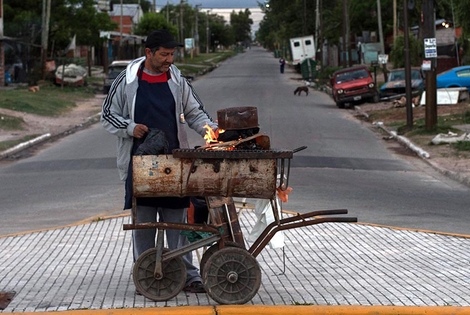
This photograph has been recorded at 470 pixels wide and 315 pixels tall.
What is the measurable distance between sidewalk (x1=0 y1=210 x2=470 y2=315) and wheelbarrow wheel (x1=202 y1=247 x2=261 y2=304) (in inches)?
5.0

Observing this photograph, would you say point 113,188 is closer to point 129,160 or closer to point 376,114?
point 129,160

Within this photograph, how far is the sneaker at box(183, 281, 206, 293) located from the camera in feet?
24.8

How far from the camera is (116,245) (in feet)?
33.5

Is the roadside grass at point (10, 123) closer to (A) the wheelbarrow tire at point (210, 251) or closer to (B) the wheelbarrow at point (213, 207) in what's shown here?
(A) the wheelbarrow tire at point (210, 251)

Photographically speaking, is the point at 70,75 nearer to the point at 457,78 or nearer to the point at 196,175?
the point at 457,78

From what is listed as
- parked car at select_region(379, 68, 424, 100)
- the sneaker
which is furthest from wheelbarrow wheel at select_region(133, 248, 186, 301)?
parked car at select_region(379, 68, 424, 100)

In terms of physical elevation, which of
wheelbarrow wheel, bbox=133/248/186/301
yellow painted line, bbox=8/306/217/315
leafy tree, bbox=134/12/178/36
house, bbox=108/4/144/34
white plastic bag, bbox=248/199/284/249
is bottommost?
yellow painted line, bbox=8/306/217/315

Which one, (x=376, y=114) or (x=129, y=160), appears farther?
(x=376, y=114)

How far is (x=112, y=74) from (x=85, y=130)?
1668cm

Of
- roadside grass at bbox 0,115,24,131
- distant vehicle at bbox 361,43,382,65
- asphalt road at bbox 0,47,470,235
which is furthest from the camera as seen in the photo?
distant vehicle at bbox 361,43,382,65

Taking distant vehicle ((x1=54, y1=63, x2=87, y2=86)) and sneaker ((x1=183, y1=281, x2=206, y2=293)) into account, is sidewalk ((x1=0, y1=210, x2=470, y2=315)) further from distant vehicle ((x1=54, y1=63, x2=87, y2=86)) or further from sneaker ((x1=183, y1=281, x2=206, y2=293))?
distant vehicle ((x1=54, y1=63, x2=87, y2=86))

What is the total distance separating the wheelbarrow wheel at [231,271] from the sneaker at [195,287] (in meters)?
0.46

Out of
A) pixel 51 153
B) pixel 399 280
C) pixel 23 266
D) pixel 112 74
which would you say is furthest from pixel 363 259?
pixel 112 74

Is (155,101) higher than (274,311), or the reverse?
(155,101)
